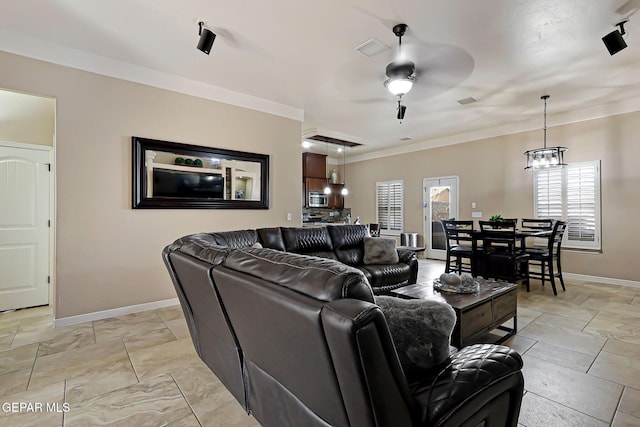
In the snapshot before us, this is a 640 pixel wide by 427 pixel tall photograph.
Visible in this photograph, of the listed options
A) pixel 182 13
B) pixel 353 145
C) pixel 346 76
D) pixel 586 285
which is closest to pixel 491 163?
pixel 586 285

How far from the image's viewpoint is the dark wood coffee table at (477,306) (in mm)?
2281

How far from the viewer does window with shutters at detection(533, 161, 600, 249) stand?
16.7 feet

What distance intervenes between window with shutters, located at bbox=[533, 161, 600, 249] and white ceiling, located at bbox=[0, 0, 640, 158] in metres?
0.99

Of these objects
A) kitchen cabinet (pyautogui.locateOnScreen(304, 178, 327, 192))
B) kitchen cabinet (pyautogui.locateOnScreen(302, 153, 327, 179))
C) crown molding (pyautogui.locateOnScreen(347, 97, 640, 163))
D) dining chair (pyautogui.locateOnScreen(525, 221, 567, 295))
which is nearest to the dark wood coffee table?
dining chair (pyautogui.locateOnScreen(525, 221, 567, 295))

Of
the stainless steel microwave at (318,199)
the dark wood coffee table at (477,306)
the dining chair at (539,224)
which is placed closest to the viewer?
the dark wood coffee table at (477,306)

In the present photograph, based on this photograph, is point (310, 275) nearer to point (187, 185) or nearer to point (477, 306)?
point (477, 306)

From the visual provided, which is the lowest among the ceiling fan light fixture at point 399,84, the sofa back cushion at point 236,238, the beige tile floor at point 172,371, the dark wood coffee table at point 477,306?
the beige tile floor at point 172,371

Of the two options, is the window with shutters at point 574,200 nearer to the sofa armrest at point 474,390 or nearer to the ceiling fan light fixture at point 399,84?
the ceiling fan light fixture at point 399,84

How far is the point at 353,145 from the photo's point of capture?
808cm

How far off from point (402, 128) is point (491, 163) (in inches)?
77.0

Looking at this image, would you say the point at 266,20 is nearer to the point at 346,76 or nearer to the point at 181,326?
the point at 346,76

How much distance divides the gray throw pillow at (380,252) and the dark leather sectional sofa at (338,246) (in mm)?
94

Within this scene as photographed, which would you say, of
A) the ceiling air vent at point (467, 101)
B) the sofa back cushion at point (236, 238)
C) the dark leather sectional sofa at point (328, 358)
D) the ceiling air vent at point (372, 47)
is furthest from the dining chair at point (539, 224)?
the dark leather sectional sofa at point (328, 358)

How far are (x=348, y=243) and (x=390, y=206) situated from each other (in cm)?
439
